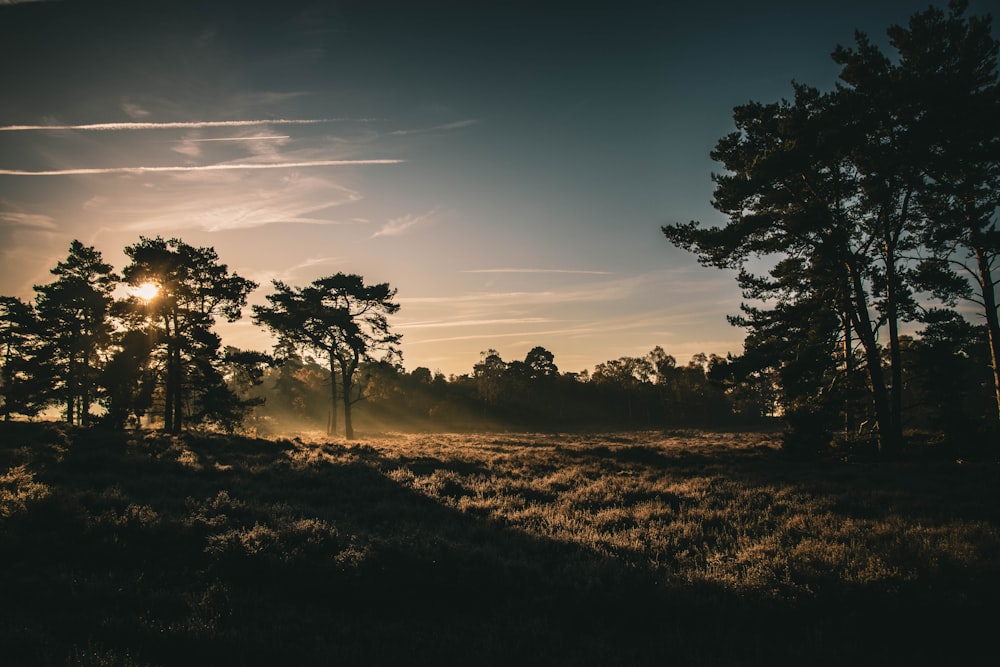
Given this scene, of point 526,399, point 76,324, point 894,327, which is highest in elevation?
point 76,324

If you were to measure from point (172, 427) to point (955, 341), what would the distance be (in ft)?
140

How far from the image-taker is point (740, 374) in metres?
20.2

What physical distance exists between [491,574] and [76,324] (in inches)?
1444

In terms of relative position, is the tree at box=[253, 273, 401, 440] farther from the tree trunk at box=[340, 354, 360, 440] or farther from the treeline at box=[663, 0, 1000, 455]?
the treeline at box=[663, 0, 1000, 455]

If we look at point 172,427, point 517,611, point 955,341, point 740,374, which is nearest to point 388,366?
point 172,427

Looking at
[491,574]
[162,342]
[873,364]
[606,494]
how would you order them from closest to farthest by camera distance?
[491,574] → [606,494] → [873,364] → [162,342]

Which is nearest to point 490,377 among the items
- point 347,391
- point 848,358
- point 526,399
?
point 526,399

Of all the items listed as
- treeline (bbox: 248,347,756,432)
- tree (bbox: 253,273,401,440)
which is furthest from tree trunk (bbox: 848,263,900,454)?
treeline (bbox: 248,347,756,432)

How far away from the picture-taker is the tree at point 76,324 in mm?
28969

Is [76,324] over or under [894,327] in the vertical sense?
over

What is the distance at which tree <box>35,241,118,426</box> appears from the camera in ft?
95.0

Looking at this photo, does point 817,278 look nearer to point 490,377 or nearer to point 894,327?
point 894,327

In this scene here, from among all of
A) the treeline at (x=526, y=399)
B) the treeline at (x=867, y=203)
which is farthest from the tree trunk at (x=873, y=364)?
the treeline at (x=526, y=399)

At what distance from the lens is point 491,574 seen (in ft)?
21.5
